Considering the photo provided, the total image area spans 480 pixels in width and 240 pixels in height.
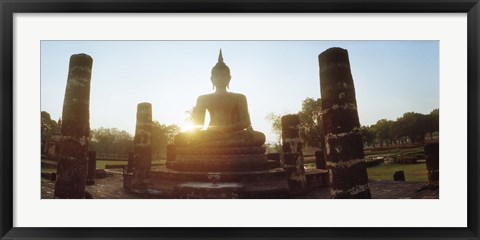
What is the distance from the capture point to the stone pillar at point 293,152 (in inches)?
301

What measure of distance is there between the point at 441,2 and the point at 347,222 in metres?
2.92

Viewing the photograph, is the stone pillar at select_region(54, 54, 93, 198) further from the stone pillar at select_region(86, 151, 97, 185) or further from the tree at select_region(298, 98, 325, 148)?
the tree at select_region(298, 98, 325, 148)

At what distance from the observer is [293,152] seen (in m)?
8.22

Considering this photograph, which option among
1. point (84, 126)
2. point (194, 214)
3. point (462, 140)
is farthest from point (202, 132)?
point (462, 140)

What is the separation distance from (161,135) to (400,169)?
16.2 feet

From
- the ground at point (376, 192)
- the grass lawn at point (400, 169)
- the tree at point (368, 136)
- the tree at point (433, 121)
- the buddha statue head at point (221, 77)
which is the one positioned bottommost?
the ground at point (376, 192)

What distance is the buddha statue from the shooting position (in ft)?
22.9

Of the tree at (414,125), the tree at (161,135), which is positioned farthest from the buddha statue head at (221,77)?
the tree at (414,125)

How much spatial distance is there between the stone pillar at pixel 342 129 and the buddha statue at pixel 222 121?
9.38ft

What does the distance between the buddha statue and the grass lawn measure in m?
A: 2.25

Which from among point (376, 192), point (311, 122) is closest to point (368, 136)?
point (376, 192)

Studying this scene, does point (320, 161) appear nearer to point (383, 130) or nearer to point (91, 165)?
point (383, 130)

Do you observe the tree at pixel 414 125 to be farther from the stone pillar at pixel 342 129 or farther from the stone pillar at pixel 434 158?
the stone pillar at pixel 342 129

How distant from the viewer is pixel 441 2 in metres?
4.27
